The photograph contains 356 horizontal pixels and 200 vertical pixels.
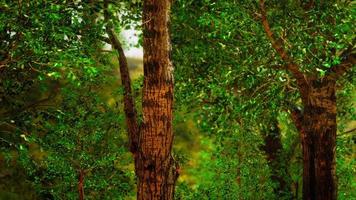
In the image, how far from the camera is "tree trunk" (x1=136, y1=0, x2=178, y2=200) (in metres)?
10.6

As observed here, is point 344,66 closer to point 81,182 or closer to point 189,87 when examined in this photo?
point 189,87

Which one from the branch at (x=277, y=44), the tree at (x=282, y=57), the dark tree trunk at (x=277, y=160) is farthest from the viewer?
the dark tree trunk at (x=277, y=160)

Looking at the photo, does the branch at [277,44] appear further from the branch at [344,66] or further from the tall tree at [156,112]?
the tall tree at [156,112]

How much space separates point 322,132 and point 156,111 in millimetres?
7747

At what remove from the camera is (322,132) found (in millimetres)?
16406

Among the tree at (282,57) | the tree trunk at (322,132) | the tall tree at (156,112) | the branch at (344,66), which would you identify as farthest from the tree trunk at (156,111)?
the tree trunk at (322,132)

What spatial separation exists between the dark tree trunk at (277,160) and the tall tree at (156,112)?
563 inches

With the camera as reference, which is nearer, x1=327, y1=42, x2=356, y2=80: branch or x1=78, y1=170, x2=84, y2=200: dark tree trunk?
x1=327, y1=42, x2=356, y2=80: branch

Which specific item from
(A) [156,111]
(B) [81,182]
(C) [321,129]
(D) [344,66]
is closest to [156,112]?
(A) [156,111]

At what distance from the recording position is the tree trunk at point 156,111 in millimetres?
10609

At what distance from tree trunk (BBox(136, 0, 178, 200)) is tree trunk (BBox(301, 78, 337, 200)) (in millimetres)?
6948

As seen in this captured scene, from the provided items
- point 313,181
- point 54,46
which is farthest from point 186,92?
point 54,46

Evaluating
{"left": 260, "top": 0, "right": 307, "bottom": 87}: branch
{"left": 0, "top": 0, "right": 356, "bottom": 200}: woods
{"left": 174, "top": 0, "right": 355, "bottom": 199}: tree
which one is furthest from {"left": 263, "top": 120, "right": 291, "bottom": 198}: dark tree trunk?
{"left": 260, "top": 0, "right": 307, "bottom": 87}: branch

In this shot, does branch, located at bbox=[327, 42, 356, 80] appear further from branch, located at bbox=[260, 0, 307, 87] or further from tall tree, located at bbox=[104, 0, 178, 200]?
tall tree, located at bbox=[104, 0, 178, 200]
